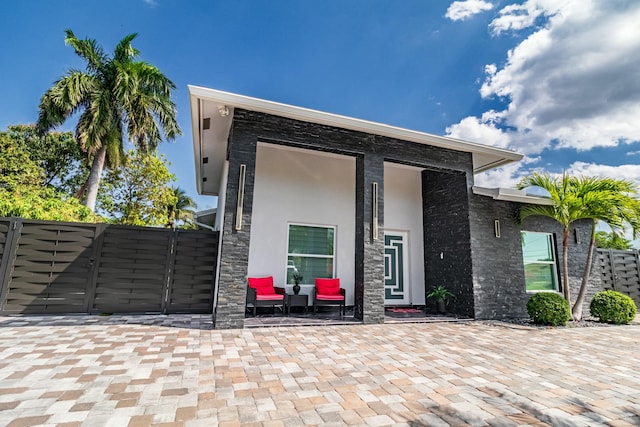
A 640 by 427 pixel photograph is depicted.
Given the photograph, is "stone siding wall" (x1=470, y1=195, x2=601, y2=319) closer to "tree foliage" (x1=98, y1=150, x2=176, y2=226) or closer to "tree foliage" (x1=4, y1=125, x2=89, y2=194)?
"tree foliage" (x1=98, y1=150, x2=176, y2=226)

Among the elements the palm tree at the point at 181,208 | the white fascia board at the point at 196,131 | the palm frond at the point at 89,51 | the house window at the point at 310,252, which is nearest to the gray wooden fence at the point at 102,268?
the house window at the point at 310,252

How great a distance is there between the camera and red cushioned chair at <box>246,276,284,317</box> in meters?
5.91

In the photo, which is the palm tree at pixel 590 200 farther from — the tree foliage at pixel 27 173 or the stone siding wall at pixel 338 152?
the tree foliage at pixel 27 173

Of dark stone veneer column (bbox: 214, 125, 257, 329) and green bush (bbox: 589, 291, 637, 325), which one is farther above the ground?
dark stone veneer column (bbox: 214, 125, 257, 329)

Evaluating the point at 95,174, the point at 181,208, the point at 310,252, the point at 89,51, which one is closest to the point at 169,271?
the point at 310,252

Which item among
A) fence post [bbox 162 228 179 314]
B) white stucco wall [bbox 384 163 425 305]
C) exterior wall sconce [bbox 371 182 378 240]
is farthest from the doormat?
fence post [bbox 162 228 179 314]

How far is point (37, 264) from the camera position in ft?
18.1

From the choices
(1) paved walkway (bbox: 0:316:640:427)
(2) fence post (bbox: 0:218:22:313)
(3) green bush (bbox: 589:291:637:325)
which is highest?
(2) fence post (bbox: 0:218:22:313)

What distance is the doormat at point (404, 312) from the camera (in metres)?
6.99

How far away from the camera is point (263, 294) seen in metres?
6.32

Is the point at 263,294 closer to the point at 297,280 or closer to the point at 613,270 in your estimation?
the point at 297,280

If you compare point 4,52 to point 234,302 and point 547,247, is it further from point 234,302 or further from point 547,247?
point 547,247

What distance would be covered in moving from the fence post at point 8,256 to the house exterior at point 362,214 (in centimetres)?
372

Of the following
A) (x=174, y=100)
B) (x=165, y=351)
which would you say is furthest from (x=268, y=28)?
(x=165, y=351)
